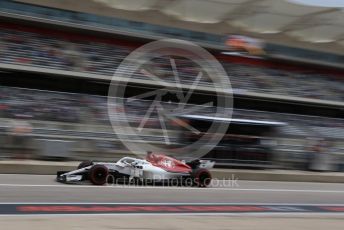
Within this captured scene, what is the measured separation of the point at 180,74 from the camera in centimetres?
2820

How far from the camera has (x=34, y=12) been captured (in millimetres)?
25844

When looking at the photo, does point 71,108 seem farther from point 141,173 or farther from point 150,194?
point 150,194

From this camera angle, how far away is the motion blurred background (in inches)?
691

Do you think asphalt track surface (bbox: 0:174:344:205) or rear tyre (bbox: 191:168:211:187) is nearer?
asphalt track surface (bbox: 0:174:344:205)

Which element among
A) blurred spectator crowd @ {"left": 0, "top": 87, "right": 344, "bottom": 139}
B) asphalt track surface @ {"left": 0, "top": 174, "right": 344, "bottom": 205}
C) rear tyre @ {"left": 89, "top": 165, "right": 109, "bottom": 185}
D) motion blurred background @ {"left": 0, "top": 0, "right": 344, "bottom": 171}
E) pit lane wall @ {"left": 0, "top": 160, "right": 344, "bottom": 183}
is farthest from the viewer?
blurred spectator crowd @ {"left": 0, "top": 87, "right": 344, "bottom": 139}

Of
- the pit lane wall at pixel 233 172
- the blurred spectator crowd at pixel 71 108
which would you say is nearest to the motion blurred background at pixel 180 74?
the blurred spectator crowd at pixel 71 108

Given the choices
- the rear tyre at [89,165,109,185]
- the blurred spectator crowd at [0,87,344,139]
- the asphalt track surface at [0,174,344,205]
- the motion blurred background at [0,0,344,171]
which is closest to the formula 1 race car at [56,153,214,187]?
the rear tyre at [89,165,109,185]

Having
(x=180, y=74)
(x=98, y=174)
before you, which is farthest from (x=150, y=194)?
(x=180, y=74)

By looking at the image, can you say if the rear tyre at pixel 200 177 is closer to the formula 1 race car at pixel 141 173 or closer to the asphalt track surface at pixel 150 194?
the formula 1 race car at pixel 141 173

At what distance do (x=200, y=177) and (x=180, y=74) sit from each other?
50.9 ft

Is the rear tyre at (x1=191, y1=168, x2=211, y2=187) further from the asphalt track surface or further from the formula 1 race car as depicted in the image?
the asphalt track surface

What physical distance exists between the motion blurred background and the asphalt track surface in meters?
2.93

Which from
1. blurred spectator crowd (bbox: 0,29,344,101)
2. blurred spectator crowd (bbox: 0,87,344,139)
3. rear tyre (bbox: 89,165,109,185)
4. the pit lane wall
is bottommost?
the pit lane wall

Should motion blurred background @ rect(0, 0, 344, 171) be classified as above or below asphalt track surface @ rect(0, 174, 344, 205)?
above
